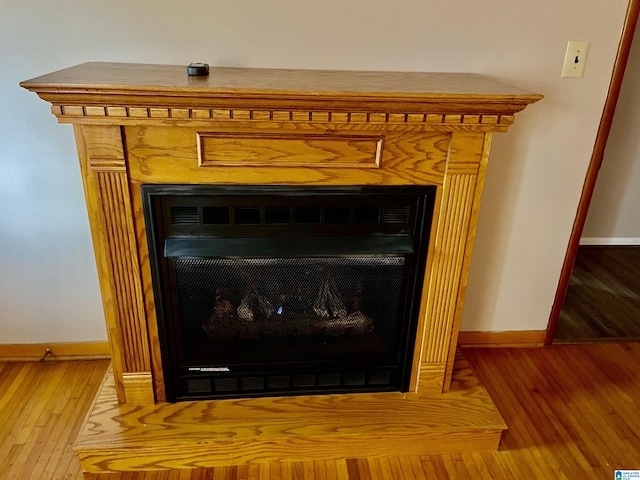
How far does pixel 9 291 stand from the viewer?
184 centimetres

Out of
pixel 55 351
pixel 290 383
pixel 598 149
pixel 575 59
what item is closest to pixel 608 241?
pixel 598 149

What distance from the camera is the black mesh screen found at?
4.88 feet

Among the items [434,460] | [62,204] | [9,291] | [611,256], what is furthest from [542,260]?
[9,291]

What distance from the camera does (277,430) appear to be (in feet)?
5.05

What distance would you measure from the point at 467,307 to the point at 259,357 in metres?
0.92

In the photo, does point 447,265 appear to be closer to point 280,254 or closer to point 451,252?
point 451,252

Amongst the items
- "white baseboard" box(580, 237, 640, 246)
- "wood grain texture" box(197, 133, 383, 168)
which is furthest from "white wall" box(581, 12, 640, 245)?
"wood grain texture" box(197, 133, 383, 168)

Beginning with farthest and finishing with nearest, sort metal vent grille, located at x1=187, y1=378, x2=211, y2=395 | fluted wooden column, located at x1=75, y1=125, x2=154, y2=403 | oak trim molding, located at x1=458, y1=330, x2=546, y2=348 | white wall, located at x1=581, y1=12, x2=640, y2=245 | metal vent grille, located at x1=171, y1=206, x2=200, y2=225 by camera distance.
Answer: white wall, located at x1=581, y1=12, x2=640, y2=245, oak trim molding, located at x1=458, y1=330, x2=546, y2=348, metal vent grille, located at x1=187, y1=378, x2=211, y2=395, metal vent grille, located at x1=171, y1=206, x2=200, y2=225, fluted wooden column, located at x1=75, y1=125, x2=154, y2=403

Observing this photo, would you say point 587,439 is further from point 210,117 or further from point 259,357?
point 210,117

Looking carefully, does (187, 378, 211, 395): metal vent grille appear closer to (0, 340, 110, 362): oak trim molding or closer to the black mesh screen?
the black mesh screen

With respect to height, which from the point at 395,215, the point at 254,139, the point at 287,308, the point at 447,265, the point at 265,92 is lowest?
the point at 287,308

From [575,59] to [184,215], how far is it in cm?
137

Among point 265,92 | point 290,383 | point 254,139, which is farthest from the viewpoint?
point 290,383

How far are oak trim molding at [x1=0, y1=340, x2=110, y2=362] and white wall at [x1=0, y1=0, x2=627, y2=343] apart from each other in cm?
3
